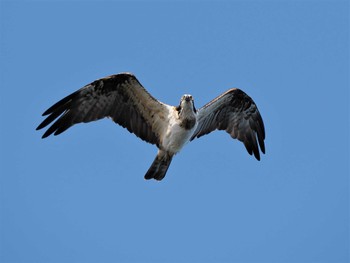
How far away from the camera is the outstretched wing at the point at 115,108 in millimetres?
15375

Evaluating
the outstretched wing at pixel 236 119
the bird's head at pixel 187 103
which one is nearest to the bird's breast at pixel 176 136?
the bird's head at pixel 187 103

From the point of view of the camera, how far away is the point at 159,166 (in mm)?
15898

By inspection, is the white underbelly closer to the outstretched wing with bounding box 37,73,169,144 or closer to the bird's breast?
the bird's breast

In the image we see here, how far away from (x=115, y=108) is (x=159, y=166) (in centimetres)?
161

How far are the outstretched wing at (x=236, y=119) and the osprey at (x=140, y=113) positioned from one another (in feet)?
0.09

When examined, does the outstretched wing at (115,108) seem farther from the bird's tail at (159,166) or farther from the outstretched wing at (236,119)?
the outstretched wing at (236,119)

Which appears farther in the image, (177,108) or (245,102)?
(245,102)

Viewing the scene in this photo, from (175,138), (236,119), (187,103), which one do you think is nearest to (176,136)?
(175,138)

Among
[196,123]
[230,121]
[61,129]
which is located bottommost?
[61,129]

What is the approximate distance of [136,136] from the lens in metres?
16.1

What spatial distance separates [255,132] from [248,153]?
53 centimetres

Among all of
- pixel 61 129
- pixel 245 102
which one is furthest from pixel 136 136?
pixel 245 102

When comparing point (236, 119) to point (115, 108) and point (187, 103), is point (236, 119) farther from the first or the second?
point (115, 108)

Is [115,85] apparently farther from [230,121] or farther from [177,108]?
[230,121]
